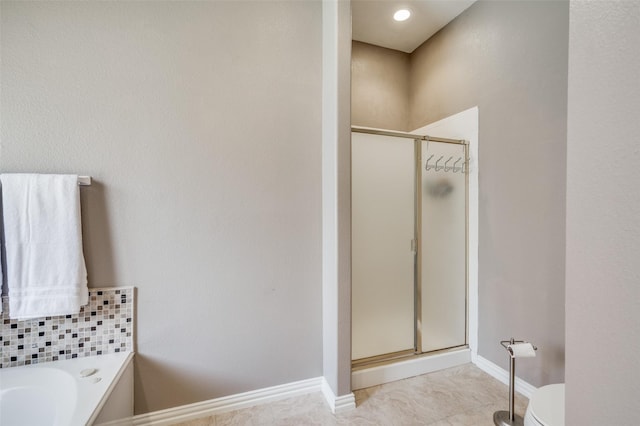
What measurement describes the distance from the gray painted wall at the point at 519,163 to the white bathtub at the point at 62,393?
237cm

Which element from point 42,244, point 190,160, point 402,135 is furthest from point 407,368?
point 42,244

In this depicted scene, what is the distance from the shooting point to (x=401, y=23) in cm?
248

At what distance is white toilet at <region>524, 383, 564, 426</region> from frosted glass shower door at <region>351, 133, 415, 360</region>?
1016 mm

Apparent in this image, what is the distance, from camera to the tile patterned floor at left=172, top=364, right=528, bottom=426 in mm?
1620

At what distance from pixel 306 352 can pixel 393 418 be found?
0.64 meters

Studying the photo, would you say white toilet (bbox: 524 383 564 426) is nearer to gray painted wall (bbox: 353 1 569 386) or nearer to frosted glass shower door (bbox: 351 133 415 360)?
gray painted wall (bbox: 353 1 569 386)

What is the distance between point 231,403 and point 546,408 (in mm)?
1626

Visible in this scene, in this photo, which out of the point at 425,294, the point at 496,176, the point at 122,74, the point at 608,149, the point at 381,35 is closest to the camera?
the point at 608,149

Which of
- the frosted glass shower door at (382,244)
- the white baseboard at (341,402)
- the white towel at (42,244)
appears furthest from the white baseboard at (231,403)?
the white towel at (42,244)

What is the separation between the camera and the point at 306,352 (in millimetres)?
1869

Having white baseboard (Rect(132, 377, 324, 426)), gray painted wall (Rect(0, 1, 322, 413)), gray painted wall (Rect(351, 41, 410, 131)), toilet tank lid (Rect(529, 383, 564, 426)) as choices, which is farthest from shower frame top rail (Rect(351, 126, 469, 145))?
white baseboard (Rect(132, 377, 324, 426))

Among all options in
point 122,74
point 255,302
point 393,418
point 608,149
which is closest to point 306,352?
point 255,302

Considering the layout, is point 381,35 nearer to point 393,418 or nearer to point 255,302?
point 255,302

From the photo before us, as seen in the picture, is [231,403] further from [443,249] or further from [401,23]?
[401,23]
